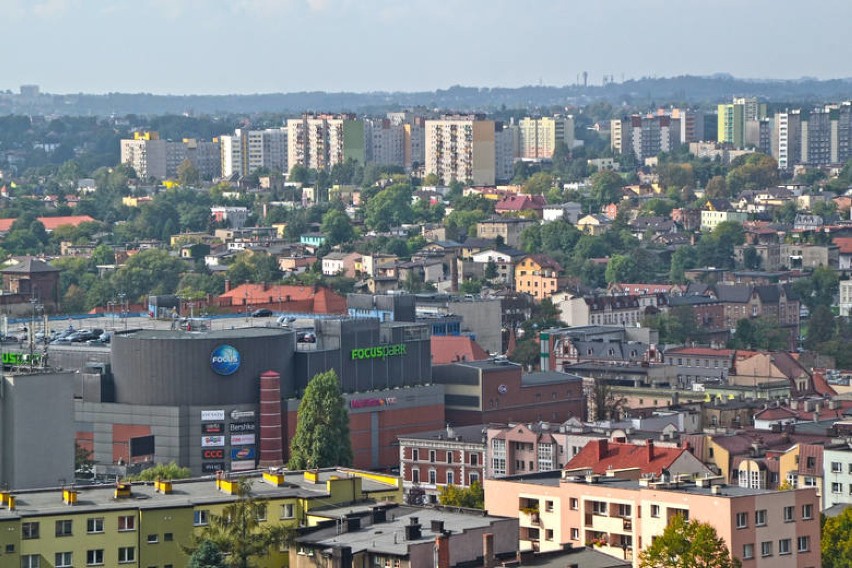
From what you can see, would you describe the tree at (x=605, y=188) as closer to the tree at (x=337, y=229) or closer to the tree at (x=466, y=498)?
the tree at (x=337, y=229)

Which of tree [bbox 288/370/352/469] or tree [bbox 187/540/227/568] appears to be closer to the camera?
tree [bbox 187/540/227/568]

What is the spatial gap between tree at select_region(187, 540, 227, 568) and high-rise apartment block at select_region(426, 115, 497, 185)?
6155 inches

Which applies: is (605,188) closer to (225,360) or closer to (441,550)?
(225,360)

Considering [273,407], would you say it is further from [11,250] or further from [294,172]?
[294,172]

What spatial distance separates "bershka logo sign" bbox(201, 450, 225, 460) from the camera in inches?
2298

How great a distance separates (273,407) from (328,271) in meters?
64.6

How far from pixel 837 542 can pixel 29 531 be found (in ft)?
40.6

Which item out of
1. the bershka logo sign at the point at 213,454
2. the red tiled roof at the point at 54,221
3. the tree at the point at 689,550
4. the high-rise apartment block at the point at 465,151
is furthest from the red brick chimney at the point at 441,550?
the high-rise apartment block at the point at 465,151

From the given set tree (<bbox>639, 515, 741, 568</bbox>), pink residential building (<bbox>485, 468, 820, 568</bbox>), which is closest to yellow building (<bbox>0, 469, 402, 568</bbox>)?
pink residential building (<bbox>485, 468, 820, 568</bbox>)

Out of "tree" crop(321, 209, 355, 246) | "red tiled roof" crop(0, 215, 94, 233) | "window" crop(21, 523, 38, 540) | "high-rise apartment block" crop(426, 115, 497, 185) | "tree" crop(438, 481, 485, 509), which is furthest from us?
"high-rise apartment block" crop(426, 115, 497, 185)

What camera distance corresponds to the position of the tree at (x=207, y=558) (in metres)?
32.6

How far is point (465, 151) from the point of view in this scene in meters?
191

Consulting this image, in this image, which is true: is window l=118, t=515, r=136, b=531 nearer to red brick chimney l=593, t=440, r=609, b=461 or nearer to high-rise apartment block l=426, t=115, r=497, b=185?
red brick chimney l=593, t=440, r=609, b=461

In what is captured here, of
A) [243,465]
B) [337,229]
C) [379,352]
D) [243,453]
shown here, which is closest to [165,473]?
[243,465]
